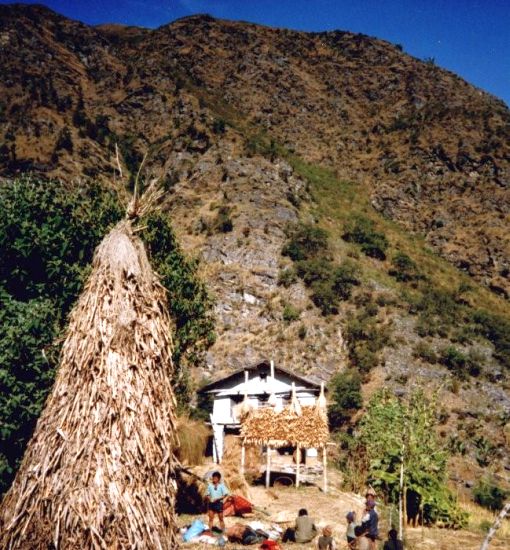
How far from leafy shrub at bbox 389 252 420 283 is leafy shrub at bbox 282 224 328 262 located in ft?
33.6

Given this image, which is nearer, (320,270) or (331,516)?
(331,516)

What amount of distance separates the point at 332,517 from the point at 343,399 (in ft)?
81.4

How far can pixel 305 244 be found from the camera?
60.2 meters

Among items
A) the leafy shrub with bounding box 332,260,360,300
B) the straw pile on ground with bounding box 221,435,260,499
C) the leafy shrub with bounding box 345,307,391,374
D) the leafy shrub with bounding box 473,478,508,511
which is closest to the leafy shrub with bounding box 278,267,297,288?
the leafy shrub with bounding box 332,260,360,300

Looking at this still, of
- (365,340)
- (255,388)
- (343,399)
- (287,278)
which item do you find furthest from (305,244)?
(255,388)

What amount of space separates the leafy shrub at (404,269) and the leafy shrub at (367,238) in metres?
2.06

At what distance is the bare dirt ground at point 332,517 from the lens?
1447 cm

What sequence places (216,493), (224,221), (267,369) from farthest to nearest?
(224,221)
(267,369)
(216,493)

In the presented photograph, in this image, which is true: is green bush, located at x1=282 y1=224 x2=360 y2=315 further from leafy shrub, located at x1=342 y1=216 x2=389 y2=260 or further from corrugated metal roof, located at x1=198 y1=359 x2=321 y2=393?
corrugated metal roof, located at x1=198 y1=359 x2=321 y2=393

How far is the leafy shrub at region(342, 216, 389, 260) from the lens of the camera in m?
64.4

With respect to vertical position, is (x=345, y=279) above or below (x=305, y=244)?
below

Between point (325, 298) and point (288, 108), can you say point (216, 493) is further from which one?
point (288, 108)

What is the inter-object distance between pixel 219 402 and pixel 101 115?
6250cm

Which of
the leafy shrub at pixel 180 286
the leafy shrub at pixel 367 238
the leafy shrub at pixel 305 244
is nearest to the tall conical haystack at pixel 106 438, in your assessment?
the leafy shrub at pixel 180 286
